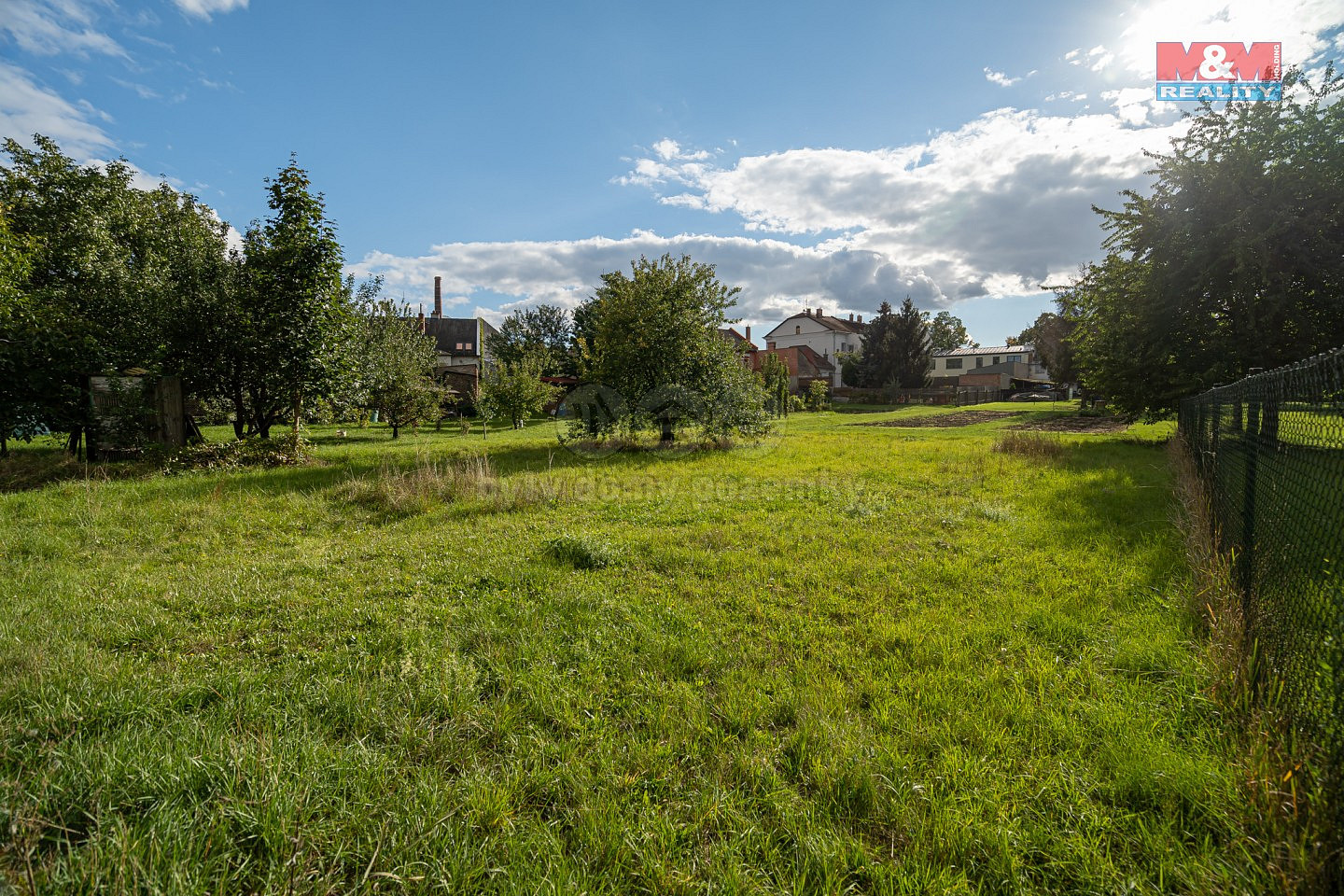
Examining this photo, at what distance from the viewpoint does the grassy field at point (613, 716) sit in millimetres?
1987

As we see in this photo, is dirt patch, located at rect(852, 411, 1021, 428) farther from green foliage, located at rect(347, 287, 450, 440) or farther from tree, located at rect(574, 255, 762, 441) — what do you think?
green foliage, located at rect(347, 287, 450, 440)

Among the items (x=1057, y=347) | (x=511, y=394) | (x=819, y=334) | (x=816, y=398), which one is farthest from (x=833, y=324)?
(x=511, y=394)

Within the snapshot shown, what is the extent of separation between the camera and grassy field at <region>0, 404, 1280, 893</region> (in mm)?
1987

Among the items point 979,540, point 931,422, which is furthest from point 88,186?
point 931,422

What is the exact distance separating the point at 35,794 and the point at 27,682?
1.39m

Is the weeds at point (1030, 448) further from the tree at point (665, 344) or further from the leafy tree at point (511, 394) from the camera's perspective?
the leafy tree at point (511, 394)

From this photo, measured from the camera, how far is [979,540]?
20.0ft

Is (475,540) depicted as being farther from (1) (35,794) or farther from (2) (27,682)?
(1) (35,794)

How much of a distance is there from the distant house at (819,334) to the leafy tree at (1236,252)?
182 ft

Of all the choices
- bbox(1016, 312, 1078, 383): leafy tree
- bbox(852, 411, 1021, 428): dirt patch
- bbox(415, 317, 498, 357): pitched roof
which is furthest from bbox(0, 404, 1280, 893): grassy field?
bbox(415, 317, 498, 357): pitched roof

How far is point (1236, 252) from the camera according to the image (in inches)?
495

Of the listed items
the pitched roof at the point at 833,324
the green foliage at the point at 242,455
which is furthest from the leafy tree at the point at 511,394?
the pitched roof at the point at 833,324

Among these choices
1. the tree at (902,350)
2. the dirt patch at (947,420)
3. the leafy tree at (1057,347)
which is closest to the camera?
the dirt patch at (947,420)

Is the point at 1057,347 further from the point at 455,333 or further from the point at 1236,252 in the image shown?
the point at 455,333
